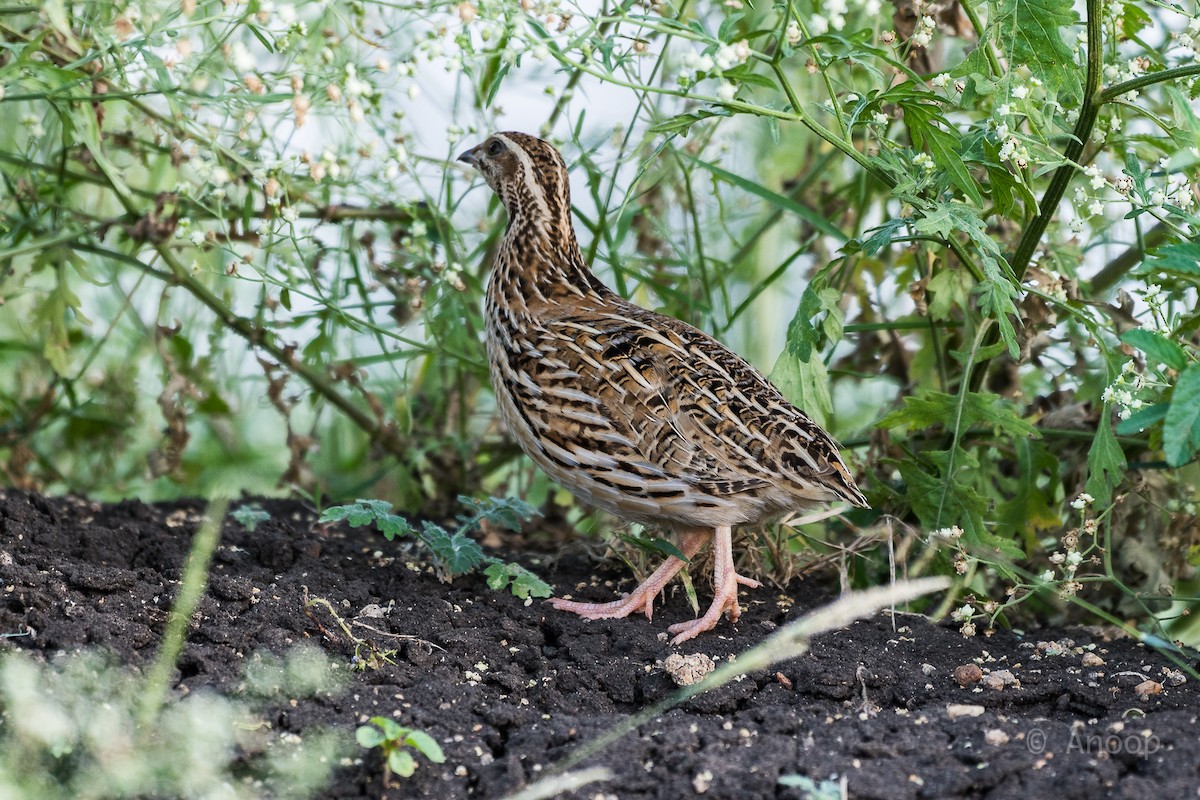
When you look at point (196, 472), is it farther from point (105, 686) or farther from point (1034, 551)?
point (1034, 551)

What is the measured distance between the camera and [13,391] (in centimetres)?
620

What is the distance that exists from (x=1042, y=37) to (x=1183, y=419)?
1.20 m

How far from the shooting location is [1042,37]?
11.8ft

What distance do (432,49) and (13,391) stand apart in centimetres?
357

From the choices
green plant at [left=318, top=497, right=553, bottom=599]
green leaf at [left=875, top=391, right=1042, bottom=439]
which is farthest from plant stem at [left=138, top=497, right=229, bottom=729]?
green leaf at [left=875, top=391, right=1042, bottom=439]

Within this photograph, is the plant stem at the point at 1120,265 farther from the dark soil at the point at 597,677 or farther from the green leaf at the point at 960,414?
the dark soil at the point at 597,677

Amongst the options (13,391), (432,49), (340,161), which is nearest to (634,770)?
(432,49)

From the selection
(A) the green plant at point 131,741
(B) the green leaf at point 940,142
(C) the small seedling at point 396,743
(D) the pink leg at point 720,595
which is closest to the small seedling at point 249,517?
(A) the green plant at point 131,741

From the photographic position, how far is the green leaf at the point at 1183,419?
3107 millimetres

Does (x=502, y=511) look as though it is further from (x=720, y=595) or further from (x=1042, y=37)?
(x=1042, y=37)

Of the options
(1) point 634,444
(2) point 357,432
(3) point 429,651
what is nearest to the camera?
(3) point 429,651

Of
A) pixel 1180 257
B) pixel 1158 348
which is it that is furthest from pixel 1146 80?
pixel 1158 348

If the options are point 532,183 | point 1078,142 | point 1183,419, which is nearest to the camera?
point 1183,419

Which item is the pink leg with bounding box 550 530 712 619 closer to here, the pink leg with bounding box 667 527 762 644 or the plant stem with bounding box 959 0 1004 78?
the pink leg with bounding box 667 527 762 644
